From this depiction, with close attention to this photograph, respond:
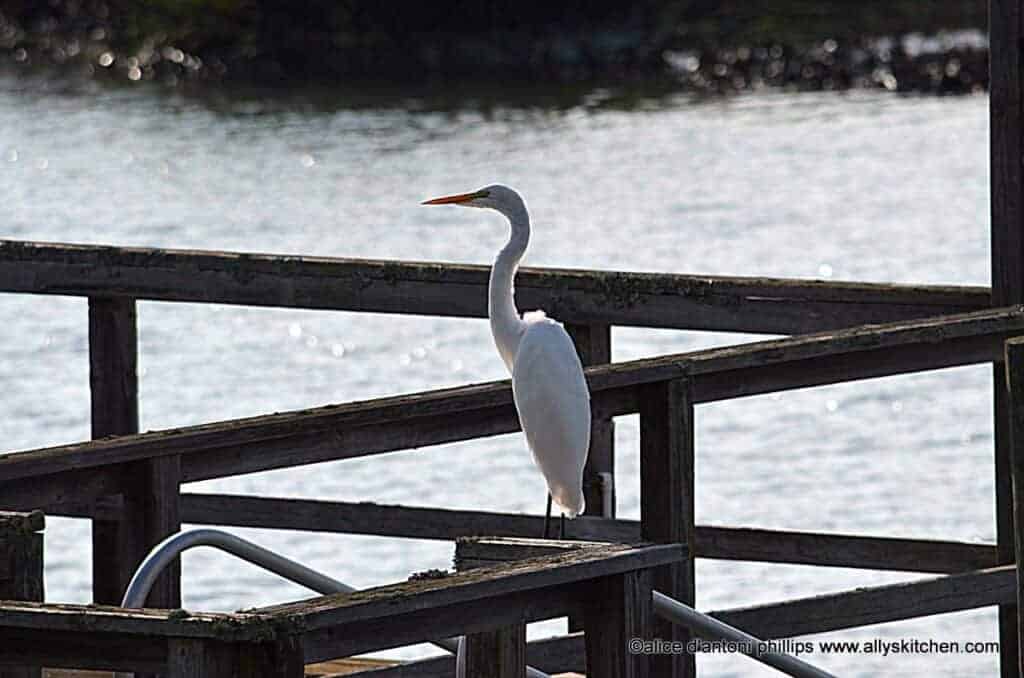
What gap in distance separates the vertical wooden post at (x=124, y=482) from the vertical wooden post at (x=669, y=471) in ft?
2.37

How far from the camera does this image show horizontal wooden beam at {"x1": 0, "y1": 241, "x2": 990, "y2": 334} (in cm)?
463

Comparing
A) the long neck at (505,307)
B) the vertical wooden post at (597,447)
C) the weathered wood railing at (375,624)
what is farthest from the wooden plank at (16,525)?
the vertical wooden post at (597,447)

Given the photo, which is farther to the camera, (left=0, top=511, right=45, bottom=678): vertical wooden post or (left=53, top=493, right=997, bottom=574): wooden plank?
(left=53, top=493, right=997, bottom=574): wooden plank

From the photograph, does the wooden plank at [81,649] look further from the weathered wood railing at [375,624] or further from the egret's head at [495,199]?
the egret's head at [495,199]

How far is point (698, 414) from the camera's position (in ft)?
43.3

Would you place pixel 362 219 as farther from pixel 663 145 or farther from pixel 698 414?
pixel 698 414

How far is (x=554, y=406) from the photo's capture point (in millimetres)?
3721

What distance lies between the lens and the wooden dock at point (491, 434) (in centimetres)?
241

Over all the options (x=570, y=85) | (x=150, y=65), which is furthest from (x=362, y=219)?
(x=150, y=65)

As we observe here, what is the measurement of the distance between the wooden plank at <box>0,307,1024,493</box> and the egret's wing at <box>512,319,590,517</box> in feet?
0.13

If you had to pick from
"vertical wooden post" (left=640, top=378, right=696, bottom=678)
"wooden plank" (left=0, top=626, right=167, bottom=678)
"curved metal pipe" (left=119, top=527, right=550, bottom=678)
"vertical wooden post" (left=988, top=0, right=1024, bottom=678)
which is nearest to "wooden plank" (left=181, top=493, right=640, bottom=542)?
"vertical wooden post" (left=988, top=0, right=1024, bottom=678)

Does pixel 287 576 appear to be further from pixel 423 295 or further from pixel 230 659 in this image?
pixel 423 295

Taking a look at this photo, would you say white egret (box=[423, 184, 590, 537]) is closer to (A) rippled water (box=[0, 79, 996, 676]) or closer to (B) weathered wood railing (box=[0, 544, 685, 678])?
(B) weathered wood railing (box=[0, 544, 685, 678])

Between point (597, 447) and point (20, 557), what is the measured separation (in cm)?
232
